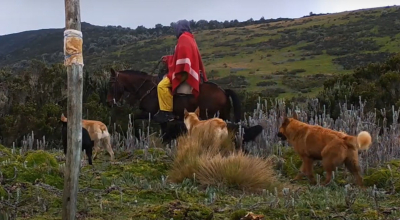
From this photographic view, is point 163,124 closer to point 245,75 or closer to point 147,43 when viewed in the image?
point 245,75

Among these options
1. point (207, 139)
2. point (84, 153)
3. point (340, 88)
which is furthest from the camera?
point (340, 88)

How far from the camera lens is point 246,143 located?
9.48m

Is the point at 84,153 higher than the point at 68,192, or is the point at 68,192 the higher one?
the point at 68,192

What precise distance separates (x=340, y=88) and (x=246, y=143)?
9.33 m

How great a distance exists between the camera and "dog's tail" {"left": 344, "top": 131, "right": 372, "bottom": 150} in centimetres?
679

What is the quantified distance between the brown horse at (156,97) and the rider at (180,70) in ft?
0.61

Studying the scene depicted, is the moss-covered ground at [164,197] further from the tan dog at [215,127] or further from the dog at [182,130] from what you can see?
the dog at [182,130]

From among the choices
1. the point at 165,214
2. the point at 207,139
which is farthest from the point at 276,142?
the point at 165,214

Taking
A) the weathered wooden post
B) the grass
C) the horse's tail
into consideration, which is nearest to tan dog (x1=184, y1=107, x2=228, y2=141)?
the grass

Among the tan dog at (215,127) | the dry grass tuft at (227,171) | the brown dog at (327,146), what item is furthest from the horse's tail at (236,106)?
the dry grass tuft at (227,171)

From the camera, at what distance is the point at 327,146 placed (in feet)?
23.3

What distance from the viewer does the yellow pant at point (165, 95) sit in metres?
11.3

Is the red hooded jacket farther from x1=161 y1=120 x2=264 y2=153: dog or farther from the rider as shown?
x1=161 y1=120 x2=264 y2=153: dog

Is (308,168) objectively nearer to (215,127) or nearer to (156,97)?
(215,127)
